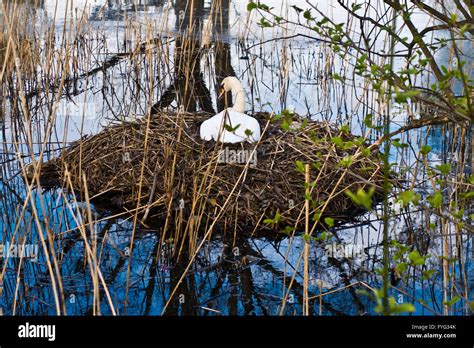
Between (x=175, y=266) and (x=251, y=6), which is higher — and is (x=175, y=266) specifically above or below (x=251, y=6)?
below

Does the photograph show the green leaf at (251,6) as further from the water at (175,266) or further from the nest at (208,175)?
the nest at (208,175)

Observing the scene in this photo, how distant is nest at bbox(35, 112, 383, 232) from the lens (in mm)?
4496

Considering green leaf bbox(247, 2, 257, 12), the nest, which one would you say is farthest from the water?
green leaf bbox(247, 2, 257, 12)

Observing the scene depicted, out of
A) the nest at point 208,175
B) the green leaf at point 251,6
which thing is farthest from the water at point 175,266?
the green leaf at point 251,6

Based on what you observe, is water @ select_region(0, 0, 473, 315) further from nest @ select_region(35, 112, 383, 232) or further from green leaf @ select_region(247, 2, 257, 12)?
green leaf @ select_region(247, 2, 257, 12)

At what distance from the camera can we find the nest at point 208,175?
4.50 metres

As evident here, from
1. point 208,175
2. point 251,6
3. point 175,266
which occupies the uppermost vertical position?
point 251,6

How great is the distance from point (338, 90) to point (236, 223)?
372 centimetres

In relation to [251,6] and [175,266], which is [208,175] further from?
[251,6]

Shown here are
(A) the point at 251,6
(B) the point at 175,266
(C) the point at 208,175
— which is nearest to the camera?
(A) the point at 251,6

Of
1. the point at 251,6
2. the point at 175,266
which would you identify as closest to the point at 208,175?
the point at 175,266

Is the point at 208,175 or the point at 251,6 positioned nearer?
the point at 251,6

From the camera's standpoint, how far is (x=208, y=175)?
14.6 feet
